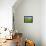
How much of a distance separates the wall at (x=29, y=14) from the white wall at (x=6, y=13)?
1.11 m

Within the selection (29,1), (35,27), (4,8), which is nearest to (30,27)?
(35,27)

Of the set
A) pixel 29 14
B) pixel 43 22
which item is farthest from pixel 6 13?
pixel 43 22

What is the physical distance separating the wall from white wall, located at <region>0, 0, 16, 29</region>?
111 centimetres

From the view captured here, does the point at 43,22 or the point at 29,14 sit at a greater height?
the point at 29,14

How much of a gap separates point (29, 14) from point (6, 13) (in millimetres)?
1459

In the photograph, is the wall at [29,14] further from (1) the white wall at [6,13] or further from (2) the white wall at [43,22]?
(1) the white wall at [6,13]

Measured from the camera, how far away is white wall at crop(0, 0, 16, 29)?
13.2ft

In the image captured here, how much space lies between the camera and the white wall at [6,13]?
4.01 metres

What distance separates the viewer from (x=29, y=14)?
17.0ft

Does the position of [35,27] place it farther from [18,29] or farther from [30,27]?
[18,29]

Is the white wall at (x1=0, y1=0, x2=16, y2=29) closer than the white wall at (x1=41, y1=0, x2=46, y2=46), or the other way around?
the white wall at (x1=0, y1=0, x2=16, y2=29)

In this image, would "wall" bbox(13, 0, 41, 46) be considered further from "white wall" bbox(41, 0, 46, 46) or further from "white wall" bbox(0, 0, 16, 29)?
"white wall" bbox(0, 0, 16, 29)

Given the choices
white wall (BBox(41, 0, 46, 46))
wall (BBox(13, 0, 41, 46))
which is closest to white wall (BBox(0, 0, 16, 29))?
wall (BBox(13, 0, 41, 46))

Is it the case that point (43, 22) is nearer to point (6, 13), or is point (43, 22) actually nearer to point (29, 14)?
point (29, 14)
